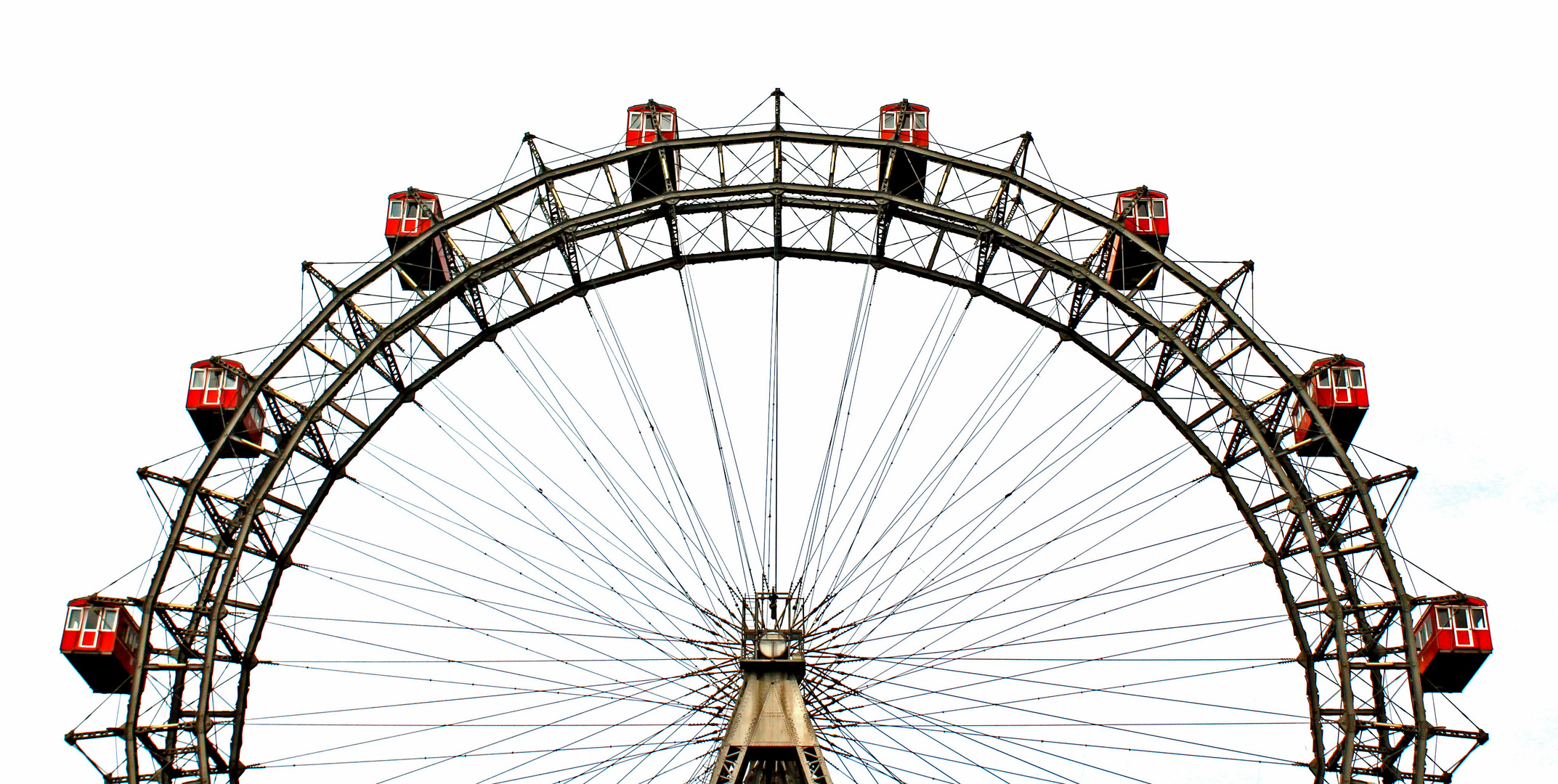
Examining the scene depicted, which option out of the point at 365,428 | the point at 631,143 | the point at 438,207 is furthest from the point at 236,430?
the point at 631,143

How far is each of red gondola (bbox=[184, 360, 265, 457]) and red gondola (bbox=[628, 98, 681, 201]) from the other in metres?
9.76

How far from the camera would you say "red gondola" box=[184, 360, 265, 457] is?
131 ft

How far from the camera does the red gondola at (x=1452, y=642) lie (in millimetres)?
38594

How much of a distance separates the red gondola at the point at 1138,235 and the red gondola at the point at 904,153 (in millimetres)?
4595

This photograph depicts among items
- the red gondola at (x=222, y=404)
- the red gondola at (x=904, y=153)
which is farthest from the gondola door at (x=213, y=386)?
the red gondola at (x=904, y=153)

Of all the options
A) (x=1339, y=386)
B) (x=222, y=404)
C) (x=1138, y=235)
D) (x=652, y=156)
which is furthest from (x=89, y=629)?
(x=1339, y=386)

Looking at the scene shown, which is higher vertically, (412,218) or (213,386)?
(412,218)

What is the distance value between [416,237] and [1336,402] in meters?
21.0

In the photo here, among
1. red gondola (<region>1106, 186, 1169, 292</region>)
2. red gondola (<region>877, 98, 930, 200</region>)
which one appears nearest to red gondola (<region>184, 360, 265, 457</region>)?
red gondola (<region>877, 98, 930, 200</region>)

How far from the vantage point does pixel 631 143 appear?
41562mm

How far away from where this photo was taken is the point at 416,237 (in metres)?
41.1

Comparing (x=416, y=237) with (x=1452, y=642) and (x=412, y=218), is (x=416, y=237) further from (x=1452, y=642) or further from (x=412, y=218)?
(x=1452, y=642)

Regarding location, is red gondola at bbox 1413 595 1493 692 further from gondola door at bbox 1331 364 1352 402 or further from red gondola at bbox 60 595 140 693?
red gondola at bbox 60 595 140 693

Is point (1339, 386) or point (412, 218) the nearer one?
point (1339, 386)
